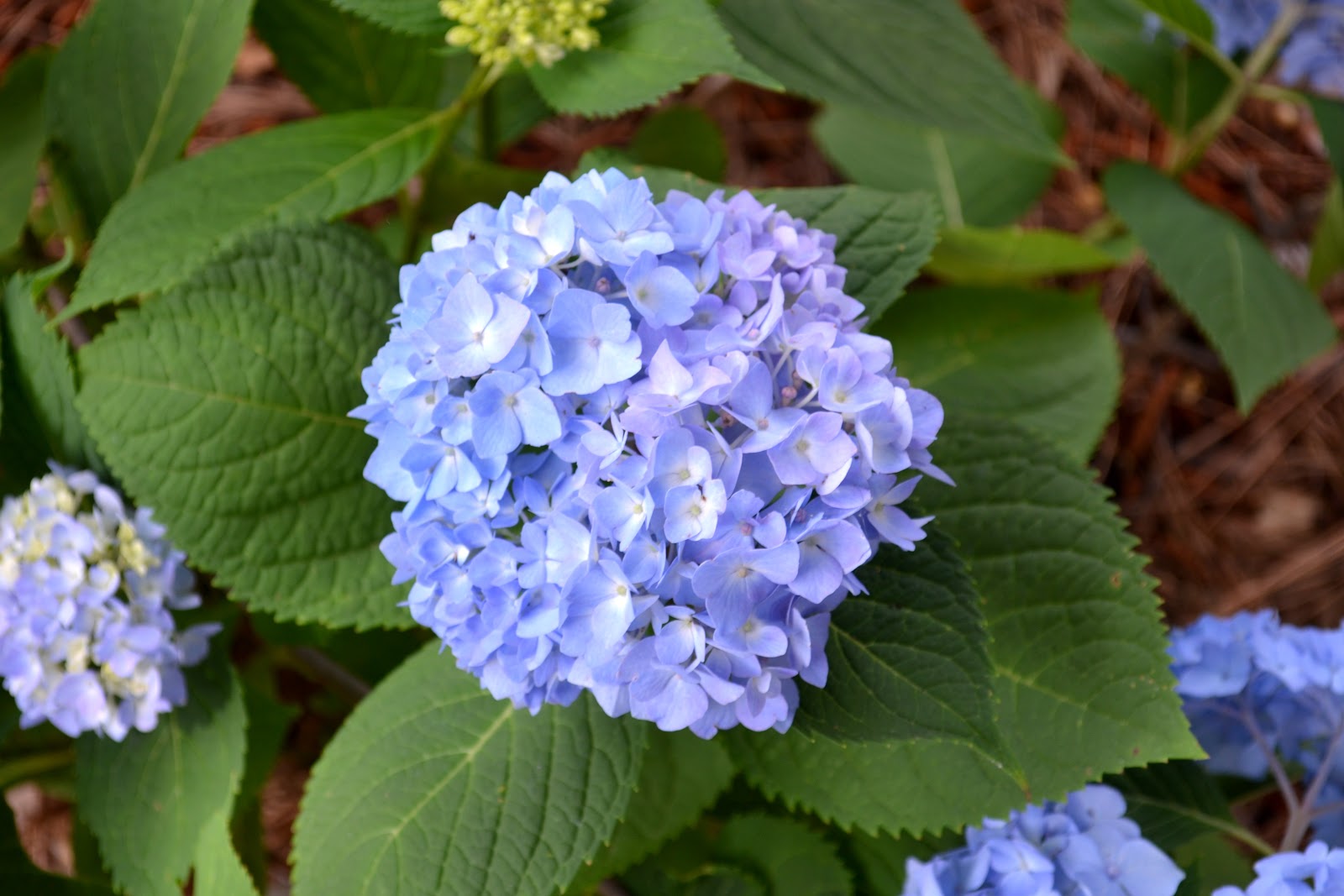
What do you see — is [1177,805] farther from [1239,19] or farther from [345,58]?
[345,58]

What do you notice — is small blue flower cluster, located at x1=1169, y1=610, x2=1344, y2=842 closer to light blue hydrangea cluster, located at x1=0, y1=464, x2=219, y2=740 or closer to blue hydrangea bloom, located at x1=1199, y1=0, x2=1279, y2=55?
blue hydrangea bloom, located at x1=1199, y1=0, x2=1279, y2=55

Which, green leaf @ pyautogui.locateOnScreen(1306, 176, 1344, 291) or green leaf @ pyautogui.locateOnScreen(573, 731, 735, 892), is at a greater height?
green leaf @ pyautogui.locateOnScreen(1306, 176, 1344, 291)

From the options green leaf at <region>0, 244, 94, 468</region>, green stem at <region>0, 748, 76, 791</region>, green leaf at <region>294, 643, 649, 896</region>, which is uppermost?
green leaf at <region>0, 244, 94, 468</region>

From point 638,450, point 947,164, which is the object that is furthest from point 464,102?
point 947,164

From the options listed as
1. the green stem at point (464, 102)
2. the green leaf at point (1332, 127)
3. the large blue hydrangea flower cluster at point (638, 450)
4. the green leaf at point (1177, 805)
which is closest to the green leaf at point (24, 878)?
the large blue hydrangea flower cluster at point (638, 450)

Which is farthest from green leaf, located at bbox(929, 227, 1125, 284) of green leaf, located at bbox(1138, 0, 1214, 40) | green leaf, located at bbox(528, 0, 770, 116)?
green leaf, located at bbox(528, 0, 770, 116)
